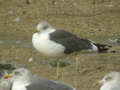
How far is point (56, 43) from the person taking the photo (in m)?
9.16

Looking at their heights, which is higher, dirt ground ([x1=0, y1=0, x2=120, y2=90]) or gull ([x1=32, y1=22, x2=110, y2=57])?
gull ([x1=32, y1=22, x2=110, y2=57])

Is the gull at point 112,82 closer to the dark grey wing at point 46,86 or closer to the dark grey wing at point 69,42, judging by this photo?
the dark grey wing at point 46,86

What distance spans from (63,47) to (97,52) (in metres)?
0.76

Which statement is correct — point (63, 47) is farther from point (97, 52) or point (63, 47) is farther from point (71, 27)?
point (71, 27)

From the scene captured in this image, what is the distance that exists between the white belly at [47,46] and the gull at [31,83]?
184cm

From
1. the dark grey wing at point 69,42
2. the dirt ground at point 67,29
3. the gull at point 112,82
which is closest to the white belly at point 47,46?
the dark grey wing at point 69,42

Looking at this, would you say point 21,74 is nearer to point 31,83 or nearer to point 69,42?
point 31,83

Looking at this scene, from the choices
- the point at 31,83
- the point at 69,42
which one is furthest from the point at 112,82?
the point at 69,42

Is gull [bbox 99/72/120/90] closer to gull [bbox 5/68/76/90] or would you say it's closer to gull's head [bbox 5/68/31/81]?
gull [bbox 5/68/76/90]

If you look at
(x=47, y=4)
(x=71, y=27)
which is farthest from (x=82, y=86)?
(x=47, y=4)

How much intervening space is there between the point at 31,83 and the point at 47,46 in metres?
2.24

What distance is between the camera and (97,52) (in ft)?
31.4

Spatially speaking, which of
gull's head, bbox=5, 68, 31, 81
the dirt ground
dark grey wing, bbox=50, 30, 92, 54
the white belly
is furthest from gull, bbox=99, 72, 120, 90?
dark grey wing, bbox=50, 30, 92, 54

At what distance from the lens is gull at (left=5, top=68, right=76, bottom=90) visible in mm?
6738
